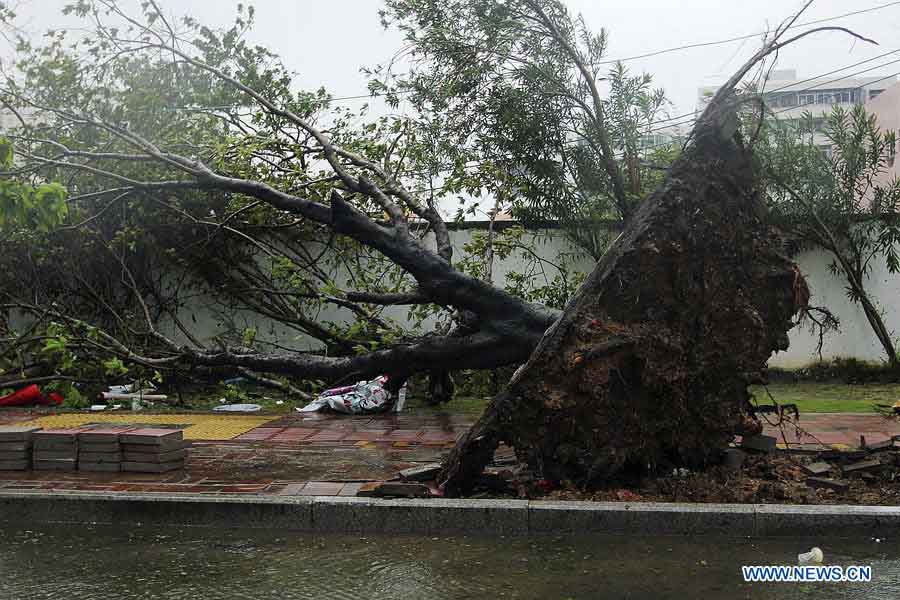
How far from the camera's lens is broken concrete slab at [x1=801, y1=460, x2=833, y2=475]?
602cm

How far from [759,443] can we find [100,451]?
5301mm

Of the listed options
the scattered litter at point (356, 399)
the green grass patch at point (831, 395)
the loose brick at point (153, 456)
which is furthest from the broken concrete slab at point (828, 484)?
the scattered litter at point (356, 399)

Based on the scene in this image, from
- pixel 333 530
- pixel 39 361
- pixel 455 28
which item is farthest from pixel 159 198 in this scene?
pixel 333 530

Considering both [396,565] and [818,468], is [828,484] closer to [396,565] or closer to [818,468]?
[818,468]

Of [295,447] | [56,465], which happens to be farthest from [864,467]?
[56,465]

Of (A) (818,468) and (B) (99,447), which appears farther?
(B) (99,447)

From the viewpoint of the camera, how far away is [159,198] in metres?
11.9

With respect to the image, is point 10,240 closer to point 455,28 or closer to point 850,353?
point 455,28

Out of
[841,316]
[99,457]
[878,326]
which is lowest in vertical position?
[99,457]

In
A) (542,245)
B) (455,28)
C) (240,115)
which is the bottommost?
(542,245)

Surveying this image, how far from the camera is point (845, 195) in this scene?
12617mm

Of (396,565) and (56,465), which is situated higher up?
(56,465)

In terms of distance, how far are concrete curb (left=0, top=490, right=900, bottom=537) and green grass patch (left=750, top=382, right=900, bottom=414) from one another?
4.78m

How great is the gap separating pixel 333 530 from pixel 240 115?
24.0 ft
